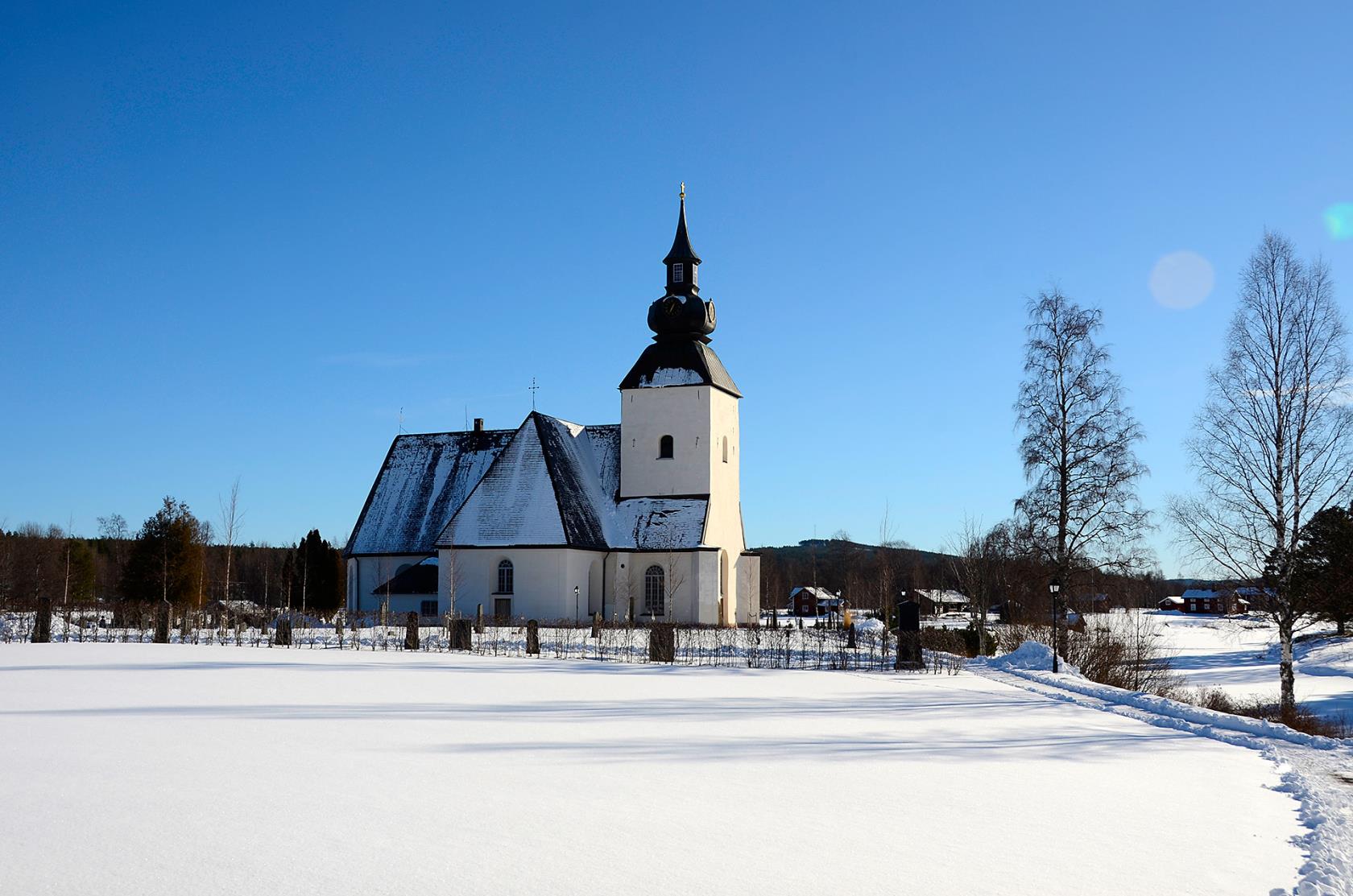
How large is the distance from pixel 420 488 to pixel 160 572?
1163 centimetres

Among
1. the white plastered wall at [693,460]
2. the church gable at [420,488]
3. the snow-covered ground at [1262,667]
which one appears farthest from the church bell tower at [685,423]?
the snow-covered ground at [1262,667]

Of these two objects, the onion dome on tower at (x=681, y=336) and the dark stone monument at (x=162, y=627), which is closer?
the dark stone monument at (x=162, y=627)

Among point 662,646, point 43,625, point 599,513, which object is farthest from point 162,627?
point 599,513

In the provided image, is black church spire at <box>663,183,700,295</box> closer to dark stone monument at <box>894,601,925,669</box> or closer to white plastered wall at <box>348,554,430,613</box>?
white plastered wall at <box>348,554,430,613</box>

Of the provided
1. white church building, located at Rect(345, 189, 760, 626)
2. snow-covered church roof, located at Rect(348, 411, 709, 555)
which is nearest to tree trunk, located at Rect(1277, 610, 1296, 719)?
white church building, located at Rect(345, 189, 760, 626)

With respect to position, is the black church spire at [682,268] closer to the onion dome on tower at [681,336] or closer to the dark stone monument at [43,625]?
the onion dome on tower at [681,336]

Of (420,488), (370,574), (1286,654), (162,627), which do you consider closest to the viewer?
(1286,654)

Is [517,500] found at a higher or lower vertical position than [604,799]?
higher

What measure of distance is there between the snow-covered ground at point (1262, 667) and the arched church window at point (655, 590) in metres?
19.4

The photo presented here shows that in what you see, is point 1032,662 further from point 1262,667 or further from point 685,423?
point 685,423

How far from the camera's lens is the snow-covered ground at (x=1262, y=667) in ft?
82.5

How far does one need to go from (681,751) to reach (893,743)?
99.1 inches

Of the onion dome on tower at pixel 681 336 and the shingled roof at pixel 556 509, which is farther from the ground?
the onion dome on tower at pixel 681 336

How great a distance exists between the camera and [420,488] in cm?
4962
